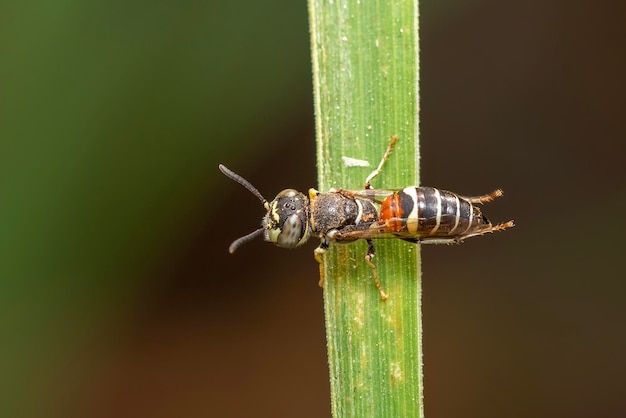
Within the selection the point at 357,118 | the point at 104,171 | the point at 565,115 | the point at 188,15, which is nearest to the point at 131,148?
the point at 104,171

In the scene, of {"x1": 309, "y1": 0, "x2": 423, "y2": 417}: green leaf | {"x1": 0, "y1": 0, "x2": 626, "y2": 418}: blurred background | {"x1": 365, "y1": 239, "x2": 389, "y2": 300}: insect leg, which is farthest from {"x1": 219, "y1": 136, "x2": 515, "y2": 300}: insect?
{"x1": 0, "y1": 0, "x2": 626, "y2": 418}: blurred background

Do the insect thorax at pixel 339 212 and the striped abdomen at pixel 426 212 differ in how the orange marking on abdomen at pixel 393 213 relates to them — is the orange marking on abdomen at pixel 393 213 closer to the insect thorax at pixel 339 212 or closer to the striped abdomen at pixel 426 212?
the striped abdomen at pixel 426 212

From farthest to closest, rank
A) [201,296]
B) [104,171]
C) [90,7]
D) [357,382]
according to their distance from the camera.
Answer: [201,296]
[104,171]
[90,7]
[357,382]

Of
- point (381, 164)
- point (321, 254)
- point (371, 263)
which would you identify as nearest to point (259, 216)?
point (321, 254)

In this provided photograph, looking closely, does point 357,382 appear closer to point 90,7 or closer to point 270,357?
point 270,357

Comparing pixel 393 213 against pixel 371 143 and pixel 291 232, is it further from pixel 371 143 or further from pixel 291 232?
pixel 291 232

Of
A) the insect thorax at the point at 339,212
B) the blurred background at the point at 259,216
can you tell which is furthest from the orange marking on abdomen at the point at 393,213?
the blurred background at the point at 259,216
